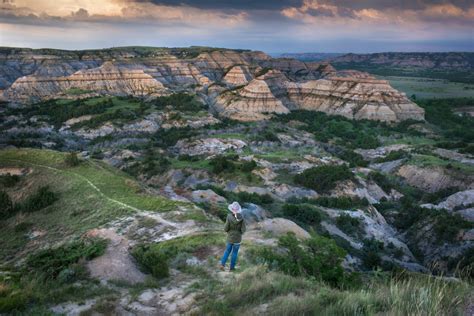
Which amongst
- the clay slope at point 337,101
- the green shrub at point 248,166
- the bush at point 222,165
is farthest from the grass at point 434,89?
the bush at point 222,165

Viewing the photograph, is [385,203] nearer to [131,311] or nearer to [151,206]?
[151,206]

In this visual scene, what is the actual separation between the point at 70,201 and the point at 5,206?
11.4 feet

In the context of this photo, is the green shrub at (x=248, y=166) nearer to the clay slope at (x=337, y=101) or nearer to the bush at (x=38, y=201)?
the bush at (x=38, y=201)

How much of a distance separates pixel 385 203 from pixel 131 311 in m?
38.0

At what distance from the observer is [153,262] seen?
34.7 feet

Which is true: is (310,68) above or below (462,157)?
above

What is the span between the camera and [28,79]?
94.4 meters

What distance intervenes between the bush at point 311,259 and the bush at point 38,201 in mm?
12692

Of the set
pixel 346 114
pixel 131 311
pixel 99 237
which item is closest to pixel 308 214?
pixel 99 237

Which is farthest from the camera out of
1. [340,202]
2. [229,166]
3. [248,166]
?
[229,166]

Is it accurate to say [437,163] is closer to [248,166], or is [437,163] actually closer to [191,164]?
[248,166]

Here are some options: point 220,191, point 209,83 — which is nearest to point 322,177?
point 220,191

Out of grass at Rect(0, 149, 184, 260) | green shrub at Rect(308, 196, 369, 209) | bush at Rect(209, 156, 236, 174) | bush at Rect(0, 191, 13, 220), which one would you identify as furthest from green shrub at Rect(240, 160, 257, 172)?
bush at Rect(0, 191, 13, 220)

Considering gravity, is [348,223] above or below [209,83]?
below
